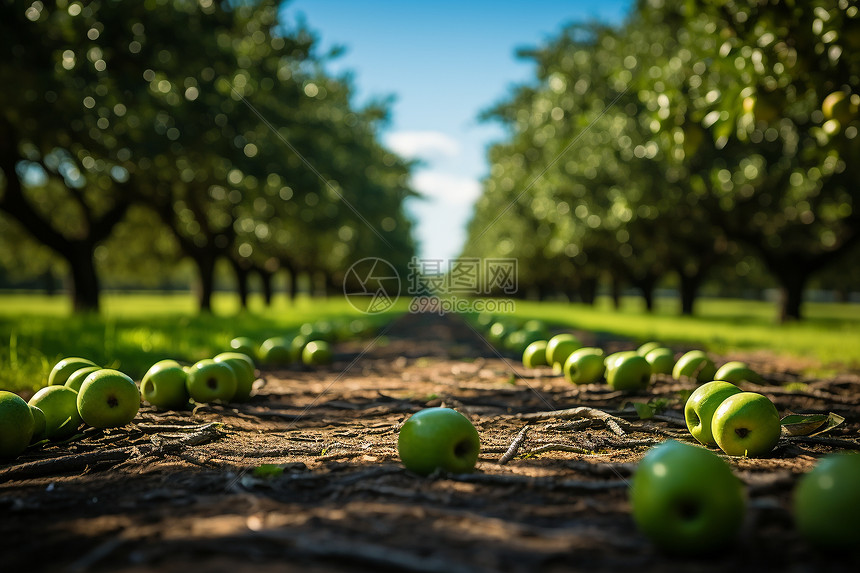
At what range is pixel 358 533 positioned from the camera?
241cm

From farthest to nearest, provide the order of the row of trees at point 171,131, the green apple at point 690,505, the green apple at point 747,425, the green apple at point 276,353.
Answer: the row of trees at point 171,131, the green apple at point 276,353, the green apple at point 747,425, the green apple at point 690,505

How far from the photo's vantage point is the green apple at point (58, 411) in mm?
4121

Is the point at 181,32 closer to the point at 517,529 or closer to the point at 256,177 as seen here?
the point at 256,177

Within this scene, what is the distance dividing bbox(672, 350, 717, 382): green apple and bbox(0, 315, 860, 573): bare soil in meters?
1.02

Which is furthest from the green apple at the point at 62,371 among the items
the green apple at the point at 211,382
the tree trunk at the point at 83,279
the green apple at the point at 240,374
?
the tree trunk at the point at 83,279

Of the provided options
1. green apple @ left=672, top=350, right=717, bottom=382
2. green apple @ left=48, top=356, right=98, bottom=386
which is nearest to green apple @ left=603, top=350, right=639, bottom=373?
green apple @ left=672, top=350, right=717, bottom=382

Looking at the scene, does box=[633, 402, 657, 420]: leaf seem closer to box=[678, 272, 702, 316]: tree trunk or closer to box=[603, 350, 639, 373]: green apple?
box=[603, 350, 639, 373]: green apple

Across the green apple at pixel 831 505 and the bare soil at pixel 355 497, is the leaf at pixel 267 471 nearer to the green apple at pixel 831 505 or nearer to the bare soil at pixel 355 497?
the bare soil at pixel 355 497

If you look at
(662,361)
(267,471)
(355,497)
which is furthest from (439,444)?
(662,361)

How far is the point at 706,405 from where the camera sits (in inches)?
155

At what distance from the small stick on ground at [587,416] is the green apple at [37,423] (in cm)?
389

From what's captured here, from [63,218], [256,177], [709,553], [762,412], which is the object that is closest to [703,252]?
[256,177]

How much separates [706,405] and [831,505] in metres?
1.92

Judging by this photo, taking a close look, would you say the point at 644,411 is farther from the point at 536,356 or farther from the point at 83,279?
the point at 83,279
